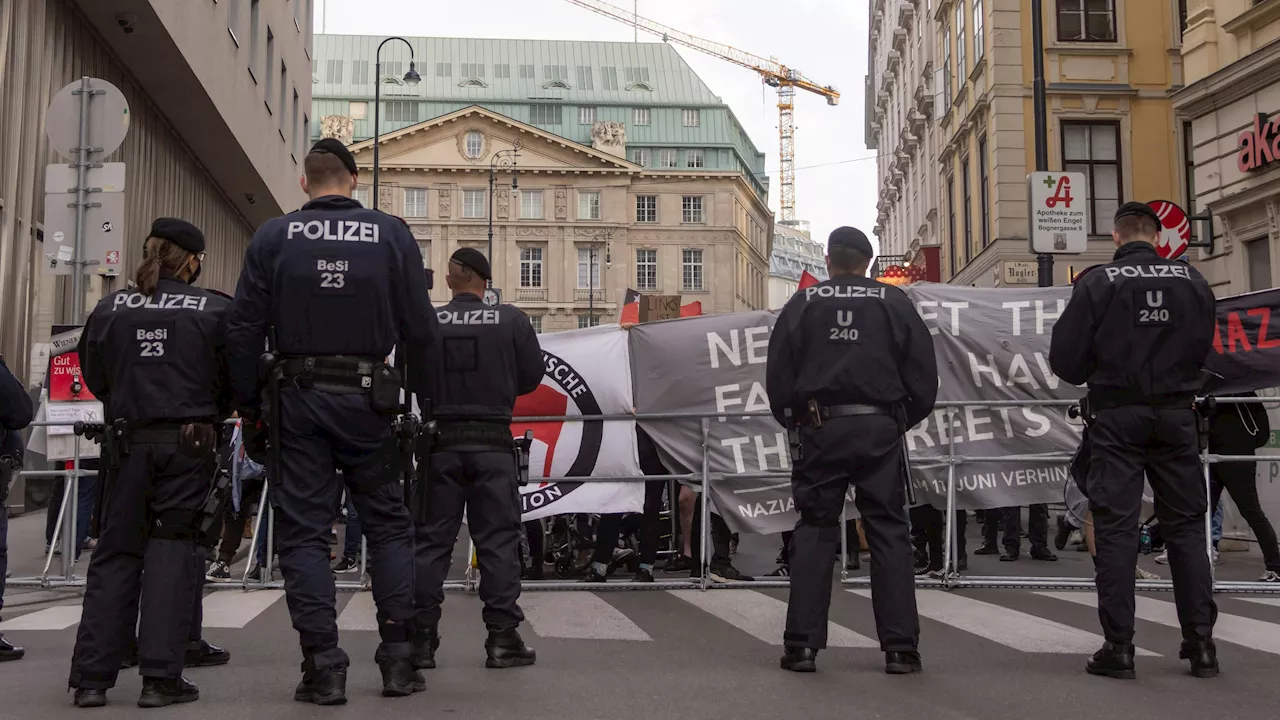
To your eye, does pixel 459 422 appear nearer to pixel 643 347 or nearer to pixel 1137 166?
pixel 643 347

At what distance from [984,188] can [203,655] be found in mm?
27644

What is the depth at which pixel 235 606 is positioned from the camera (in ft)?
28.3

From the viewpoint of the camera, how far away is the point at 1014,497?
1001 cm

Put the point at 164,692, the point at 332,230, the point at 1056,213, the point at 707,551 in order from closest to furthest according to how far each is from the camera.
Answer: the point at 164,692, the point at 332,230, the point at 707,551, the point at 1056,213

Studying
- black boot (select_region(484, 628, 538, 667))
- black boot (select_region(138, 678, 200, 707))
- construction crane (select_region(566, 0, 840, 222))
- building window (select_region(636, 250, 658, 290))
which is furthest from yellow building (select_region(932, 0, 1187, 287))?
construction crane (select_region(566, 0, 840, 222))

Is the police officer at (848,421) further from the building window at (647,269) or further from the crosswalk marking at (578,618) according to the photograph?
the building window at (647,269)

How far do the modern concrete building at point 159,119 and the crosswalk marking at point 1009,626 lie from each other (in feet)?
28.1

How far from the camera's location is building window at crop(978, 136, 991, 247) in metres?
31.0

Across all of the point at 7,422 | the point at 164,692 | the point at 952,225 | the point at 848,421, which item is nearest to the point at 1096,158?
the point at 952,225

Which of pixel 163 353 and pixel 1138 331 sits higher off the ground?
pixel 1138 331

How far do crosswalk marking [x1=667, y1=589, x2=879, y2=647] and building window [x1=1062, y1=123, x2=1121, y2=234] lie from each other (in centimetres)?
2139

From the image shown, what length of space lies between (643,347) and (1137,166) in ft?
70.2

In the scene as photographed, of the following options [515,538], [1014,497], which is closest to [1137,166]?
[1014,497]

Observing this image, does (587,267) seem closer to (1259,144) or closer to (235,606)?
(1259,144)
